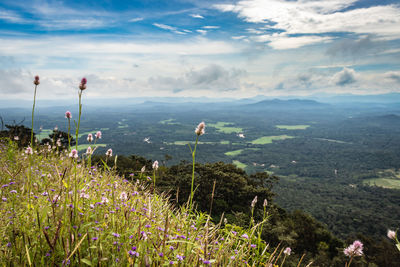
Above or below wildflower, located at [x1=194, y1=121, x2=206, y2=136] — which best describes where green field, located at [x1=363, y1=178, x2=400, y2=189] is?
below

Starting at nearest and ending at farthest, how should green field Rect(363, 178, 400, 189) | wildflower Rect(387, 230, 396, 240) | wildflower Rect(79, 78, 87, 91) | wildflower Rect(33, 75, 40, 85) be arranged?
wildflower Rect(387, 230, 396, 240) < wildflower Rect(79, 78, 87, 91) < wildflower Rect(33, 75, 40, 85) < green field Rect(363, 178, 400, 189)

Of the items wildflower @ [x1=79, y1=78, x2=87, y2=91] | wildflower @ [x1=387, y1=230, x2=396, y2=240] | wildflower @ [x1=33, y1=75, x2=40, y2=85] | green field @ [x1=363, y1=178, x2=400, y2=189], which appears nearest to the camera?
wildflower @ [x1=387, y1=230, x2=396, y2=240]

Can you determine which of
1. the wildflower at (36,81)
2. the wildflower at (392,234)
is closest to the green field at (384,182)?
the wildflower at (392,234)

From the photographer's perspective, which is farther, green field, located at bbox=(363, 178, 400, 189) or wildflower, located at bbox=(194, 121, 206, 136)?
green field, located at bbox=(363, 178, 400, 189)

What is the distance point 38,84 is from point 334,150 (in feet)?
755

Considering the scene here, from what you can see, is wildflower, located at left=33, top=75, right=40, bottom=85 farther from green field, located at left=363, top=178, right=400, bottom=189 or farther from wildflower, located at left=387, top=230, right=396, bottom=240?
green field, located at left=363, top=178, right=400, bottom=189

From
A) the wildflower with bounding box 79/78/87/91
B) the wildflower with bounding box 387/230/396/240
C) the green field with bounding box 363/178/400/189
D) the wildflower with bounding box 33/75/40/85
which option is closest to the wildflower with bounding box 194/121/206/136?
the wildflower with bounding box 79/78/87/91

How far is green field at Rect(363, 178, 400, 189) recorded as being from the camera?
373 ft

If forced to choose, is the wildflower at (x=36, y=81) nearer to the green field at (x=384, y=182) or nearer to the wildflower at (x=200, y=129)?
the wildflower at (x=200, y=129)

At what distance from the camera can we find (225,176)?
46.5 feet

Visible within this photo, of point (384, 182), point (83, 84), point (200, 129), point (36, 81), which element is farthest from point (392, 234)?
point (384, 182)

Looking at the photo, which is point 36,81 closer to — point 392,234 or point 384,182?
point 392,234

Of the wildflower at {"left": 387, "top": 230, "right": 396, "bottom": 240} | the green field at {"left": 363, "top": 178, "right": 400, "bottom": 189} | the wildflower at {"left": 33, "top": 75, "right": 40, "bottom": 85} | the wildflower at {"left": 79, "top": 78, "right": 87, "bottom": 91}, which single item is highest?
the wildflower at {"left": 33, "top": 75, "right": 40, "bottom": 85}

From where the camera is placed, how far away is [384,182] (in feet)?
396
